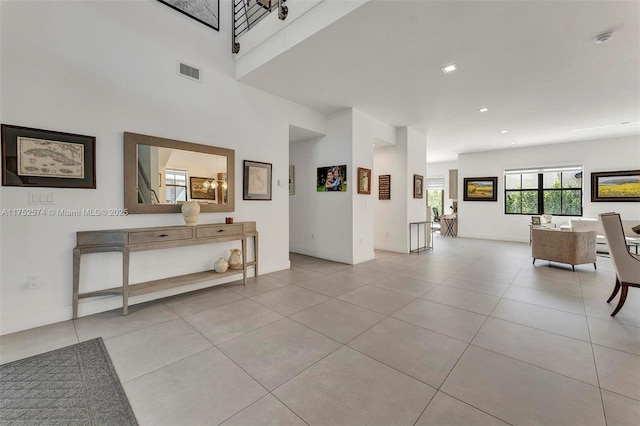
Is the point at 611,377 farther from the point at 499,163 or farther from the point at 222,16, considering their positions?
the point at 499,163

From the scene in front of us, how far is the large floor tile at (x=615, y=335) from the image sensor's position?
2244mm

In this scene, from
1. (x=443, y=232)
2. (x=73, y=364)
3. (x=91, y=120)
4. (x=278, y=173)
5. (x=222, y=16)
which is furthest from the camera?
(x=443, y=232)

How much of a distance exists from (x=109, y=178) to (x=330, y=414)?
10.7ft

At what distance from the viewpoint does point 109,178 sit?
2.96 m

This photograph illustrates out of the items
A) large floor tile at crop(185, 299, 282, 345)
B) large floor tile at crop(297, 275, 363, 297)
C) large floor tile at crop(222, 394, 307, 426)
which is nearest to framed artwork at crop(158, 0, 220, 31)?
large floor tile at crop(185, 299, 282, 345)

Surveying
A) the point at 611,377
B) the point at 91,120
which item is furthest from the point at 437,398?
the point at 91,120

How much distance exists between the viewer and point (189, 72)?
3557mm

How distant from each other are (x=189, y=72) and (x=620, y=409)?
5.16m

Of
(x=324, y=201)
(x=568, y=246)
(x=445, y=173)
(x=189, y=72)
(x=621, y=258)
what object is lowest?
(x=568, y=246)

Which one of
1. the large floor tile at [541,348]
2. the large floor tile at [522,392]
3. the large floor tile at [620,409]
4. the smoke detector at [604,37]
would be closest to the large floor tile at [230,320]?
the large floor tile at [522,392]

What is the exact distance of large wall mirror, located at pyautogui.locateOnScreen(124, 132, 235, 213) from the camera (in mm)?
3094

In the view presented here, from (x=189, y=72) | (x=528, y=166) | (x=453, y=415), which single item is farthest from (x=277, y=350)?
(x=528, y=166)

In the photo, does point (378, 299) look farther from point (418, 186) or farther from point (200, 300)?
point (418, 186)

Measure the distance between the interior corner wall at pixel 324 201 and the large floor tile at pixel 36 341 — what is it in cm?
407
